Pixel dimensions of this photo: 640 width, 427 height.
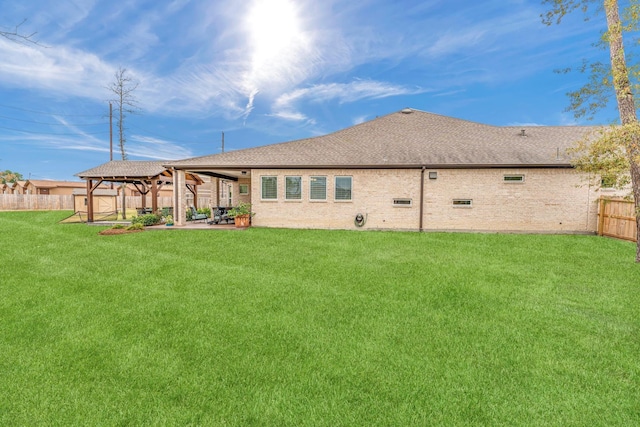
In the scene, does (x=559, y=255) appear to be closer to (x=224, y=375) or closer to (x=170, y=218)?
(x=224, y=375)

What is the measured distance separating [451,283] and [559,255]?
6.12 metres

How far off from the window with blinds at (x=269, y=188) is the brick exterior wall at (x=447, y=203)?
231mm

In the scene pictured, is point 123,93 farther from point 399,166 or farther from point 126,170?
point 399,166

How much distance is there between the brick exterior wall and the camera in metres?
14.4

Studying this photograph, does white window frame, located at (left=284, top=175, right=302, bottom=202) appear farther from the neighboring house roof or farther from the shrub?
the shrub

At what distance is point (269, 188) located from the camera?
16.0 meters

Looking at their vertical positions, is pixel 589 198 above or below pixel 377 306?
above

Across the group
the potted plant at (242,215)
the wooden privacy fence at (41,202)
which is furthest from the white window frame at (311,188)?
the wooden privacy fence at (41,202)

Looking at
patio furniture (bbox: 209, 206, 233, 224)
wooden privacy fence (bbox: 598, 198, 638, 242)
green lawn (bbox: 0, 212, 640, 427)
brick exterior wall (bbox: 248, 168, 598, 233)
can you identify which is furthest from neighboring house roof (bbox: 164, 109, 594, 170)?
green lawn (bbox: 0, 212, 640, 427)

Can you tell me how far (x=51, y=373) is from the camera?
135 inches

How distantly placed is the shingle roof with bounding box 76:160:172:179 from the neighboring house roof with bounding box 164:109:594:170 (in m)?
4.42

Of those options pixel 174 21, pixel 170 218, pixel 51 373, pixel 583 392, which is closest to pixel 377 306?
pixel 583 392

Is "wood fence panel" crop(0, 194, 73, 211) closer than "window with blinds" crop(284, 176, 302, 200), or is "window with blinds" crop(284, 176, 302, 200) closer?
"window with blinds" crop(284, 176, 302, 200)

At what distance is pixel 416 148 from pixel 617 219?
9.76m
